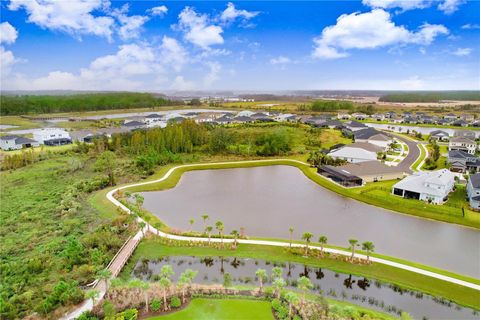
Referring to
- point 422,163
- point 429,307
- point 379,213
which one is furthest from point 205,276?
point 422,163

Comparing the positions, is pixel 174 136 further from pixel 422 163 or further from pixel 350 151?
pixel 422 163

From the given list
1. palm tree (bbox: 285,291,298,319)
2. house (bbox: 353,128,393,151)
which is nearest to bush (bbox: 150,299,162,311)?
palm tree (bbox: 285,291,298,319)

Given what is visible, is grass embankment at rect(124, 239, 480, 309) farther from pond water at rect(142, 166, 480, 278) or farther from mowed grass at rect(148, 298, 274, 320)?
mowed grass at rect(148, 298, 274, 320)

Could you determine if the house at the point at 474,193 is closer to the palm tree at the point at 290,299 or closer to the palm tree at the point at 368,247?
the palm tree at the point at 368,247

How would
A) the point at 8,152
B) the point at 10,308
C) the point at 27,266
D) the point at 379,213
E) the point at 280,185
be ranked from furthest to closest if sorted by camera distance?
the point at 8,152 < the point at 280,185 < the point at 379,213 < the point at 27,266 < the point at 10,308

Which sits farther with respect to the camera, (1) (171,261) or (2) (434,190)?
(2) (434,190)

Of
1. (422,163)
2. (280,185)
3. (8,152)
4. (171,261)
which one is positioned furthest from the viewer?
(8,152)
